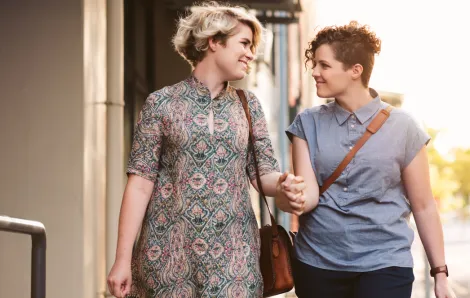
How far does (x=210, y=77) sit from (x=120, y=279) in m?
0.87

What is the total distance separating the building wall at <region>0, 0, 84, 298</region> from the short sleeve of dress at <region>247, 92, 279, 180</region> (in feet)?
6.67

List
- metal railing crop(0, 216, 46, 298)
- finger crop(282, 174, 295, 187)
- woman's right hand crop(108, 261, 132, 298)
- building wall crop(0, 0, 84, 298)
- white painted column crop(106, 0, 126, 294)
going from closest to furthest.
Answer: metal railing crop(0, 216, 46, 298) < finger crop(282, 174, 295, 187) < woman's right hand crop(108, 261, 132, 298) < building wall crop(0, 0, 84, 298) < white painted column crop(106, 0, 126, 294)

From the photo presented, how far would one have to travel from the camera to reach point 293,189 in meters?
3.28

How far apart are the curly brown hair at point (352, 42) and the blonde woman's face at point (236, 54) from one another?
0.92 feet

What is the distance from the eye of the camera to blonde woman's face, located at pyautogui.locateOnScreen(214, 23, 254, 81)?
11.7ft

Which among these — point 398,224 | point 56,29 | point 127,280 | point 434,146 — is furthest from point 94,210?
point 434,146

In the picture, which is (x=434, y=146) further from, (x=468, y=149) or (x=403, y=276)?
(x=403, y=276)

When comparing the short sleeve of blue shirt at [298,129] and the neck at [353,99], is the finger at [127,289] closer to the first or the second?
the short sleeve of blue shirt at [298,129]

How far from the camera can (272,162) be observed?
359 centimetres

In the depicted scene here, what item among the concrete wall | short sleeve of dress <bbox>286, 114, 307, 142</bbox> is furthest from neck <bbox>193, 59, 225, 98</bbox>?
the concrete wall

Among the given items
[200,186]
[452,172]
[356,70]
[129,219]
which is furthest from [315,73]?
[452,172]

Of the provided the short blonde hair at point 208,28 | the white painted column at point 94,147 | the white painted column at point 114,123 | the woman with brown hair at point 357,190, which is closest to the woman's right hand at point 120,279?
the woman with brown hair at point 357,190

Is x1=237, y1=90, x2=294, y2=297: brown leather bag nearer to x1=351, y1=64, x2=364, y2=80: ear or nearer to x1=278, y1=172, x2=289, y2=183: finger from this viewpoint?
x1=278, y1=172, x2=289, y2=183: finger

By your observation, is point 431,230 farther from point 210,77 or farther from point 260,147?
point 210,77
